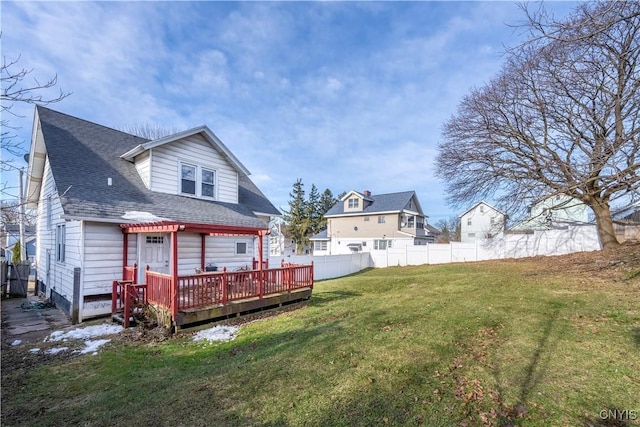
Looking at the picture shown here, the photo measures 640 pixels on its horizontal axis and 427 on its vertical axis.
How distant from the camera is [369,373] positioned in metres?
4.27

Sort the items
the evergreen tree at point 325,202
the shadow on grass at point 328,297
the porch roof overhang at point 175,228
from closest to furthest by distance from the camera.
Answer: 1. the porch roof overhang at point 175,228
2. the shadow on grass at point 328,297
3. the evergreen tree at point 325,202

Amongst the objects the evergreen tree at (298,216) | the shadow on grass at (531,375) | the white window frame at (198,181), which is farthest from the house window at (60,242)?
the evergreen tree at (298,216)

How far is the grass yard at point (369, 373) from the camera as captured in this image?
11.1ft

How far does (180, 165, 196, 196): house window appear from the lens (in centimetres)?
1155

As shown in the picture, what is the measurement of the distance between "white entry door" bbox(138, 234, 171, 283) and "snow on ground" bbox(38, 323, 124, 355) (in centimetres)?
195

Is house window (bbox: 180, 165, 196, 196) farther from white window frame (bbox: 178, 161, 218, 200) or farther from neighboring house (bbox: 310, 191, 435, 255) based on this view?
neighboring house (bbox: 310, 191, 435, 255)

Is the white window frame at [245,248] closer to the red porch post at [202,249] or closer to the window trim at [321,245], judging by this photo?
the red porch post at [202,249]

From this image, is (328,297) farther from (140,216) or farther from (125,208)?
(125,208)

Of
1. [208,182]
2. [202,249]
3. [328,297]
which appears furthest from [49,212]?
[328,297]

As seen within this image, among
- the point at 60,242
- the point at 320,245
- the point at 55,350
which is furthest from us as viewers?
the point at 320,245

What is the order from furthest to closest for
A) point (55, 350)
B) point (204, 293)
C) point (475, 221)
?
point (475, 221), point (204, 293), point (55, 350)

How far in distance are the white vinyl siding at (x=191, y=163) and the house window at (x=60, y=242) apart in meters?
2.96

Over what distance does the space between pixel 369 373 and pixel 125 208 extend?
829cm

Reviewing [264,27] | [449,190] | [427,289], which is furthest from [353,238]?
[264,27]
